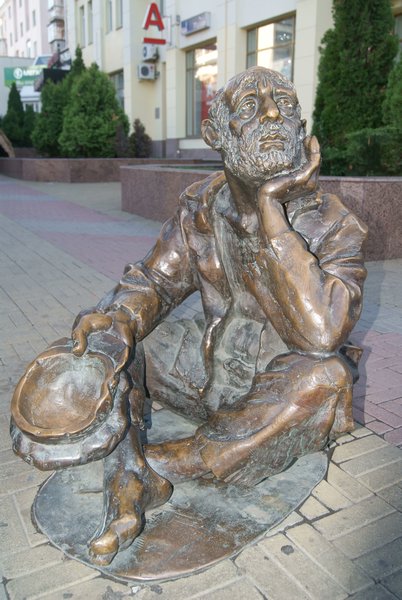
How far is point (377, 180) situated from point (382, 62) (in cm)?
365

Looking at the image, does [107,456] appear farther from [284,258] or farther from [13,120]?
[13,120]

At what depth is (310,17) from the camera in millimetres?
12859

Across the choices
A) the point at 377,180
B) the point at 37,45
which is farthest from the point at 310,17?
the point at 37,45

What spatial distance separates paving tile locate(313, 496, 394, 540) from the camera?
2311 mm

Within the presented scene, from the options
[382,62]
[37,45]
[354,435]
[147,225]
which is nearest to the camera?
[354,435]

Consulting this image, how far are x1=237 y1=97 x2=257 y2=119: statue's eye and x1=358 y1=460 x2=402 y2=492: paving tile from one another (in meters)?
1.66

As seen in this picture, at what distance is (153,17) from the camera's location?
63.5 ft

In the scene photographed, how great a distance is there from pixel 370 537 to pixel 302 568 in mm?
341

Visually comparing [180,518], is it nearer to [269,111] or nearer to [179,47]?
[269,111]

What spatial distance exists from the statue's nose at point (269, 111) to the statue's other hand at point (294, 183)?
0.20m

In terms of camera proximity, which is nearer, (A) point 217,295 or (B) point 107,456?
(B) point 107,456

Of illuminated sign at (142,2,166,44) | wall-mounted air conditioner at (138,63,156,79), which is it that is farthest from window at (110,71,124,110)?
illuminated sign at (142,2,166,44)

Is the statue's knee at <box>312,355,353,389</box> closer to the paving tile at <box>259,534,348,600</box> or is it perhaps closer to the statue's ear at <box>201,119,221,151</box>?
the paving tile at <box>259,534,348,600</box>

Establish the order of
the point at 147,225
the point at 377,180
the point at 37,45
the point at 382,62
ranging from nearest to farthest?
the point at 377,180 < the point at 382,62 < the point at 147,225 < the point at 37,45
